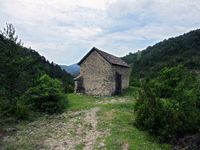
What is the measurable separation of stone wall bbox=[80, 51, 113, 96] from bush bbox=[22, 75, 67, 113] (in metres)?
9.24

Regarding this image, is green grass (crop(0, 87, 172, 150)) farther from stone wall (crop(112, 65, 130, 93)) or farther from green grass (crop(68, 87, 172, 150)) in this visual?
stone wall (crop(112, 65, 130, 93))

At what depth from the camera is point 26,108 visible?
27.4 meters

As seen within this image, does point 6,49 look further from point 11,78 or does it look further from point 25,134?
point 25,134

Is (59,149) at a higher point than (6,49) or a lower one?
lower

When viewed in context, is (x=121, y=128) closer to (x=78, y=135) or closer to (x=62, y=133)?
(x=78, y=135)

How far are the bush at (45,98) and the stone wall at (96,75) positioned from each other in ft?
30.3

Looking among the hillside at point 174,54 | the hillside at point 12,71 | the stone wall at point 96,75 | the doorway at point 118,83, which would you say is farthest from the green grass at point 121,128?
the hillside at point 174,54

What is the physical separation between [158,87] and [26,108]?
13.4 meters

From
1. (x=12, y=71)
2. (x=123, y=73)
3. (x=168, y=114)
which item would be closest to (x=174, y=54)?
(x=123, y=73)

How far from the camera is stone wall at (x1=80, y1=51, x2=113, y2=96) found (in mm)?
38906

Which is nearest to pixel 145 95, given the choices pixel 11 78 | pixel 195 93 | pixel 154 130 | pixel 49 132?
pixel 154 130

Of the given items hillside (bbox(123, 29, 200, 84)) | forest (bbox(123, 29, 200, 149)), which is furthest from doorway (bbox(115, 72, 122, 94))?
hillside (bbox(123, 29, 200, 84))

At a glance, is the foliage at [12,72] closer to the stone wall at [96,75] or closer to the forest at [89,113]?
the forest at [89,113]

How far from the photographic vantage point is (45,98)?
3008 centimetres
